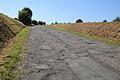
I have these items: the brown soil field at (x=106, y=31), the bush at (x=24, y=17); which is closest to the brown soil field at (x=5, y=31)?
the brown soil field at (x=106, y=31)

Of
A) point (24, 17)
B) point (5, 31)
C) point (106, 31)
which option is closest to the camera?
point (5, 31)

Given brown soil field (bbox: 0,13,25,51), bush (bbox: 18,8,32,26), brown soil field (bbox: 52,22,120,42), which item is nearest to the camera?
brown soil field (bbox: 0,13,25,51)

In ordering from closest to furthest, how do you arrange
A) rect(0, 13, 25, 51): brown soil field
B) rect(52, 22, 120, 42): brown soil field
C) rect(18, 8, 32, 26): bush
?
rect(0, 13, 25, 51): brown soil field → rect(52, 22, 120, 42): brown soil field → rect(18, 8, 32, 26): bush

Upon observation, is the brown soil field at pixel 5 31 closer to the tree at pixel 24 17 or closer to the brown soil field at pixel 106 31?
the brown soil field at pixel 106 31

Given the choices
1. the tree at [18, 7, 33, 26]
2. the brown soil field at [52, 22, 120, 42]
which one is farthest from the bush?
the brown soil field at [52, 22, 120, 42]

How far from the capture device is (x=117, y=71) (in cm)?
854

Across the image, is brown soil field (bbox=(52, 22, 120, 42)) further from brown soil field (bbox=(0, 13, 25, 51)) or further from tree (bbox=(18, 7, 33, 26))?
tree (bbox=(18, 7, 33, 26))

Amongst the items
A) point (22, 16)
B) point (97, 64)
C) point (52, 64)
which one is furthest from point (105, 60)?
point (22, 16)

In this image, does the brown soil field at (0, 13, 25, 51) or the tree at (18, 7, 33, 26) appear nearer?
the brown soil field at (0, 13, 25, 51)

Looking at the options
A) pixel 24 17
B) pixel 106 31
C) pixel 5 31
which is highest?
pixel 24 17

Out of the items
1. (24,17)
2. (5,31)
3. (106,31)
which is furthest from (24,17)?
(5,31)

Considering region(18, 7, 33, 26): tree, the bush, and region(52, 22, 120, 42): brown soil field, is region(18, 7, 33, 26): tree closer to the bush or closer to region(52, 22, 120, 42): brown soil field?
the bush

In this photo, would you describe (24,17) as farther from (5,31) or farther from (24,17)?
(5,31)

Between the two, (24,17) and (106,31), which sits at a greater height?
(24,17)
